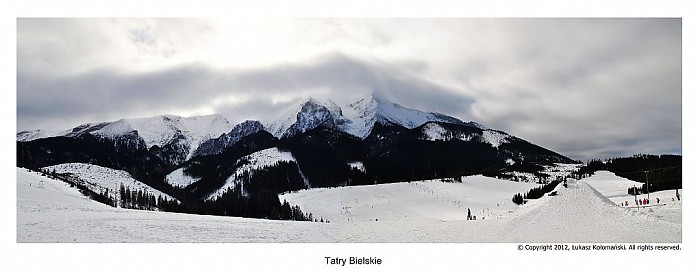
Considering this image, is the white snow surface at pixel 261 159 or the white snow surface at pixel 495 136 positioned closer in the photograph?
the white snow surface at pixel 495 136

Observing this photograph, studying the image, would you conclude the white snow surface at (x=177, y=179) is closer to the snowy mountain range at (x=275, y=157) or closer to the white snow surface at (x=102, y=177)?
the snowy mountain range at (x=275, y=157)

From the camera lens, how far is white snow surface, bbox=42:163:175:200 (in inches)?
1000

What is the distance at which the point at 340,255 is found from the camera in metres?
8.44

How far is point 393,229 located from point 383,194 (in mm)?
12105

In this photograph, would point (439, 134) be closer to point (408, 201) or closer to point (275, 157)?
point (275, 157)

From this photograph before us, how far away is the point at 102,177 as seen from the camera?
2791cm

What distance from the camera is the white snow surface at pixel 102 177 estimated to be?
2541 cm

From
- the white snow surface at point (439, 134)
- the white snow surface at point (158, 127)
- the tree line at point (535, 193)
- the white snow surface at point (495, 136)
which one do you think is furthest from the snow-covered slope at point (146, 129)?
the white snow surface at point (439, 134)

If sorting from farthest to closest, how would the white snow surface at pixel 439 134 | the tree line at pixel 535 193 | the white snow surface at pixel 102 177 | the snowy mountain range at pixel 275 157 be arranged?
the white snow surface at pixel 439 134, the white snow surface at pixel 102 177, the snowy mountain range at pixel 275 157, the tree line at pixel 535 193

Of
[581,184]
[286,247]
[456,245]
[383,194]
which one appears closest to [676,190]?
[581,184]

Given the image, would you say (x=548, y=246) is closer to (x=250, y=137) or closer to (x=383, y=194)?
(x=383, y=194)

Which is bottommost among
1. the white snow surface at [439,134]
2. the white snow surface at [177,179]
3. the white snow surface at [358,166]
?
the white snow surface at [177,179]

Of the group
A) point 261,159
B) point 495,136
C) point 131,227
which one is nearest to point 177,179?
point 261,159

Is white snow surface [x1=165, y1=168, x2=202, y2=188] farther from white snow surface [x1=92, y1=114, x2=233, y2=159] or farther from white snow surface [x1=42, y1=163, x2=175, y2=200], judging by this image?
white snow surface [x1=42, y1=163, x2=175, y2=200]
